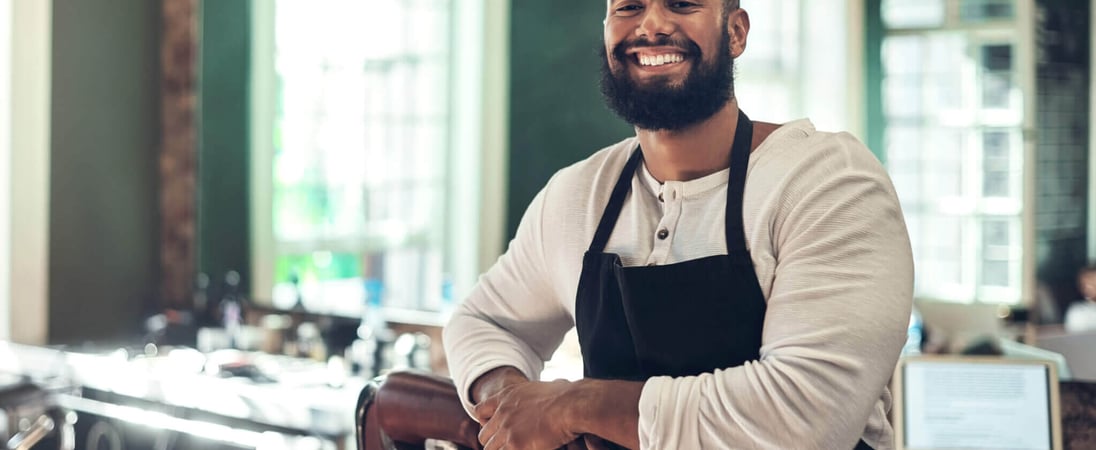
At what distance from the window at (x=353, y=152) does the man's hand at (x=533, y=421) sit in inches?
103

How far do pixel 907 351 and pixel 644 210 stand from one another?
2.71m

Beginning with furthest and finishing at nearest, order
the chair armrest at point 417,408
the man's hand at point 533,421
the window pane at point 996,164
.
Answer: the window pane at point 996,164 → the man's hand at point 533,421 → the chair armrest at point 417,408

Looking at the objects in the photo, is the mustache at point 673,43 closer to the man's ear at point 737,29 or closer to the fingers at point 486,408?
the man's ear at point 737,29

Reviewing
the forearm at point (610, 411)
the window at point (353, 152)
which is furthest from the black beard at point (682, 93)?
the window at point (353, 152)

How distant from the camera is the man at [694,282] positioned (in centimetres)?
118

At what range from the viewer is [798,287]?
4.00 feet

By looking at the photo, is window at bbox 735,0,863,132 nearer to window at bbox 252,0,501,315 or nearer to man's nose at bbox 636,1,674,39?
window at bbox 252,0,501,315

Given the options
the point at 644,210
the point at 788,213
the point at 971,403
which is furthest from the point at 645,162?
the point at 971,403

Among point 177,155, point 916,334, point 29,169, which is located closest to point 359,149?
point 177,155

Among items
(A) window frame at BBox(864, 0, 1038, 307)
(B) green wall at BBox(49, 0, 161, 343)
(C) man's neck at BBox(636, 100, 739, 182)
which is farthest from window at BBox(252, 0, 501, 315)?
(C) man's neck at BBox(636, 100, 739, 182)

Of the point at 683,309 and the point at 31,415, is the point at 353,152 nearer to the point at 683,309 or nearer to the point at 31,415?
the point at 31,415

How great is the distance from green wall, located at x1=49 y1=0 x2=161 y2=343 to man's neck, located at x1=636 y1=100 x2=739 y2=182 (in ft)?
10.2

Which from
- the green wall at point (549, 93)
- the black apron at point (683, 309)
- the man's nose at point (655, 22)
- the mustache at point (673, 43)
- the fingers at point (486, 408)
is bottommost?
the fingers at point (486, 408)

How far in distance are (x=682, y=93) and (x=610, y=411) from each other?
454mm
